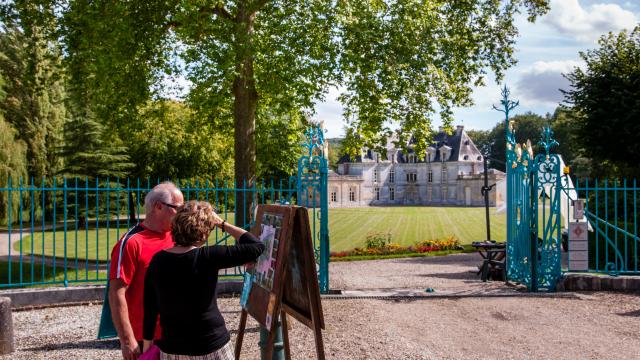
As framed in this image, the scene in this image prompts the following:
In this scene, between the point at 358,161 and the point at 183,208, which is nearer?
the point at 183,208

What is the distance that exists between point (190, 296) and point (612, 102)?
20843 mm

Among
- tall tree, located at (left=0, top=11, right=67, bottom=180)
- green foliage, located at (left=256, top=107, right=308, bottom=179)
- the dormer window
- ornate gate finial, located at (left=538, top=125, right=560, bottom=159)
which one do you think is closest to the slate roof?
the dormer window

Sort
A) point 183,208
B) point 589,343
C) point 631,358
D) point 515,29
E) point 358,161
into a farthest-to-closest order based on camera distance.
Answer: point 358,161
point 515,29
point 589,343
point 631,358
point 183,208

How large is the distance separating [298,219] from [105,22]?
10.1 meters

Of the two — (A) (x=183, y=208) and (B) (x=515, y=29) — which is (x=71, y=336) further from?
(B) (x=515, y=29)

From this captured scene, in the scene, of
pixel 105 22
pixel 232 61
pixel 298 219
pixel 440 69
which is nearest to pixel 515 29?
pixel 440 69

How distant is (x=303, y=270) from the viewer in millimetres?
4523

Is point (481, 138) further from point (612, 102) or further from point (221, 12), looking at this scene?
point (221, 12)

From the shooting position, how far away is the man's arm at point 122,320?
3.38 meters

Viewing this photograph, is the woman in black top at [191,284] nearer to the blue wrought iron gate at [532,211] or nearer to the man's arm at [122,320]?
the man's arm at [122,320]

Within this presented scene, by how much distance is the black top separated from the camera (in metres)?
3.10

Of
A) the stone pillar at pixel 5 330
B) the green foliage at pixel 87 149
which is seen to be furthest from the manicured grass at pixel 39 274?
the green foliage at pixel 87 149

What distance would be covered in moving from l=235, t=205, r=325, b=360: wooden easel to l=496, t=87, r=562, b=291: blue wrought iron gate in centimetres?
615

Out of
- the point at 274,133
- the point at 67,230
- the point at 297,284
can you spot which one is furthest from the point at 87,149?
the point at 297,284
